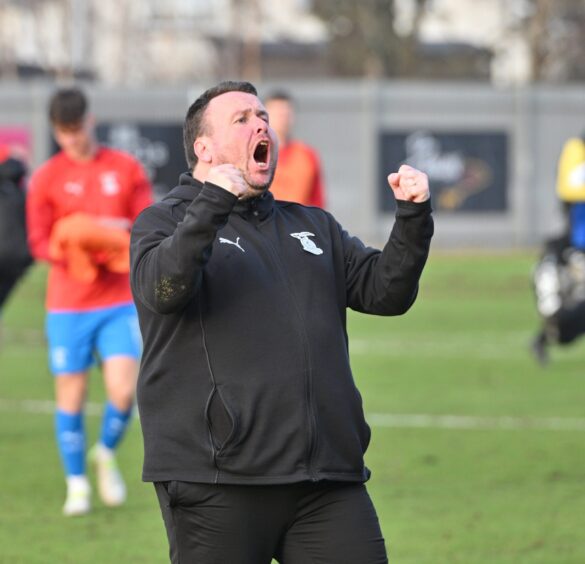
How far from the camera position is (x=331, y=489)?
15.7 feet

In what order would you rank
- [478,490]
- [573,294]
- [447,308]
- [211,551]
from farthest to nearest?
[447,308] → [573,294] → [478,490] → [211,551]

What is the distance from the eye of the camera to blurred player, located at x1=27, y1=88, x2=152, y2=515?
8.88 meters

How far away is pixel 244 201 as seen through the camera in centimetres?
484

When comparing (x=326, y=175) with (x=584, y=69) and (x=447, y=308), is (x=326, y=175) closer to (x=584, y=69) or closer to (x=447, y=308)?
(x=447, y=308)

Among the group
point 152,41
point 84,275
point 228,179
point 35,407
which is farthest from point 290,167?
point 152,41

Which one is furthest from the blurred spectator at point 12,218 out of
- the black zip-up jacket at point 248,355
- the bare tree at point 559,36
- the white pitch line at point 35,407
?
the bare tree at point 559,36

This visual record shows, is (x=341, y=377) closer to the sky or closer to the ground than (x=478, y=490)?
closer to the sky

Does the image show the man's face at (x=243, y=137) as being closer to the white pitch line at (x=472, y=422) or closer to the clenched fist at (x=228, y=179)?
the clenched fist at (x=228, y=179)

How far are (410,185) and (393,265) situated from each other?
29cm

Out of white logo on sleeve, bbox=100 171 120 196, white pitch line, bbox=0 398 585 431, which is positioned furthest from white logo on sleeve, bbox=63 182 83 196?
white pitch line, bbox=0 398 585 431

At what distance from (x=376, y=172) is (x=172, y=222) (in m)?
29.6

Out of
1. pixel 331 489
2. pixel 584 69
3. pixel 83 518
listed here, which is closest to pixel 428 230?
pixel 331 489

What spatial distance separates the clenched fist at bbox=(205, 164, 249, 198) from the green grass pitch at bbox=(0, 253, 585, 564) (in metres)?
3.57

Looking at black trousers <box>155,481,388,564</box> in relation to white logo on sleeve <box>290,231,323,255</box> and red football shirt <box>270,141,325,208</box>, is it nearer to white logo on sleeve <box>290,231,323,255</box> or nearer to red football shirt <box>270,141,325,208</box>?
white logo on sleeve <box>290,231,323,255</box>
